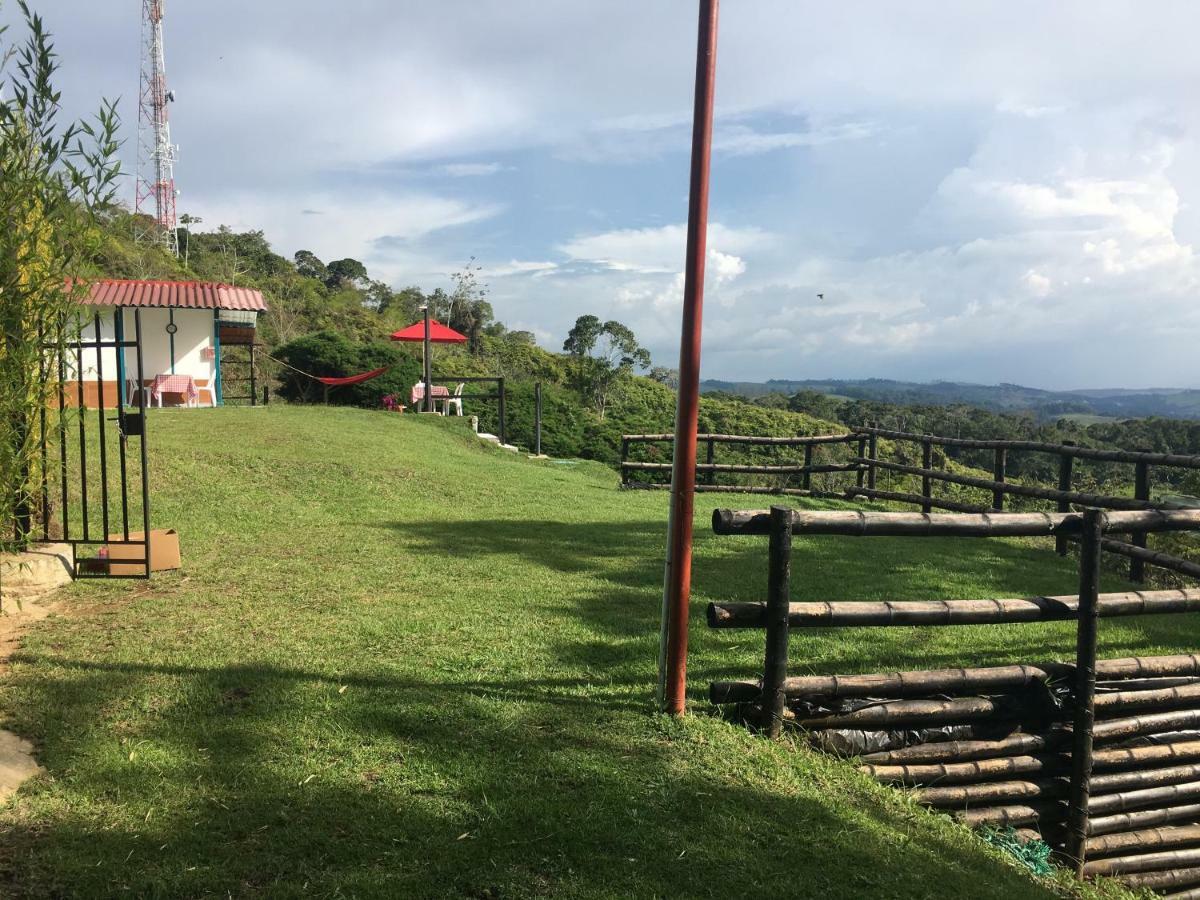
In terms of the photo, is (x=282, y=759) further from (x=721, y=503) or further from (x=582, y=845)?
(x=721, y=503)

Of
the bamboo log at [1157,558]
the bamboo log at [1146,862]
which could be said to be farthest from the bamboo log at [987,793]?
the bamboo log at [1157,558]

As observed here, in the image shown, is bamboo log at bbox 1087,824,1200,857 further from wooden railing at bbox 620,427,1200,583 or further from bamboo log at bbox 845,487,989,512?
bamboo log at bbox 845,487,989,512

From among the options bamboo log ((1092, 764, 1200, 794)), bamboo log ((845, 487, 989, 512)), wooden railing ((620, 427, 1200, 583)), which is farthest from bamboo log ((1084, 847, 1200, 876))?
bamboo log ((845, 487, 989, 512))

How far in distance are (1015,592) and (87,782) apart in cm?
635

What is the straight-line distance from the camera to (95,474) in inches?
313

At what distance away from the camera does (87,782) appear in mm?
2914

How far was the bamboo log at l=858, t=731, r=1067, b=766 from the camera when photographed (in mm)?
3766

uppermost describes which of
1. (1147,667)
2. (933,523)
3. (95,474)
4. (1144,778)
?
(933,523)

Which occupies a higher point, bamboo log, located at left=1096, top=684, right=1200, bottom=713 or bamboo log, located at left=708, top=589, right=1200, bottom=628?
bamboo log, located at left=708, top=589, right=1200, bottom=628

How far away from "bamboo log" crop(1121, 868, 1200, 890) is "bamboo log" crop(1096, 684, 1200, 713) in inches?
30.9

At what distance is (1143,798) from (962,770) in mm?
1115

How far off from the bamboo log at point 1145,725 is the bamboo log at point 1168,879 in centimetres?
65

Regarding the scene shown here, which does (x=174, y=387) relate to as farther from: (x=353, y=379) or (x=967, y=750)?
(x=967, y=750)

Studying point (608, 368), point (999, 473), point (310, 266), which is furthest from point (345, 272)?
point (999, 473)
